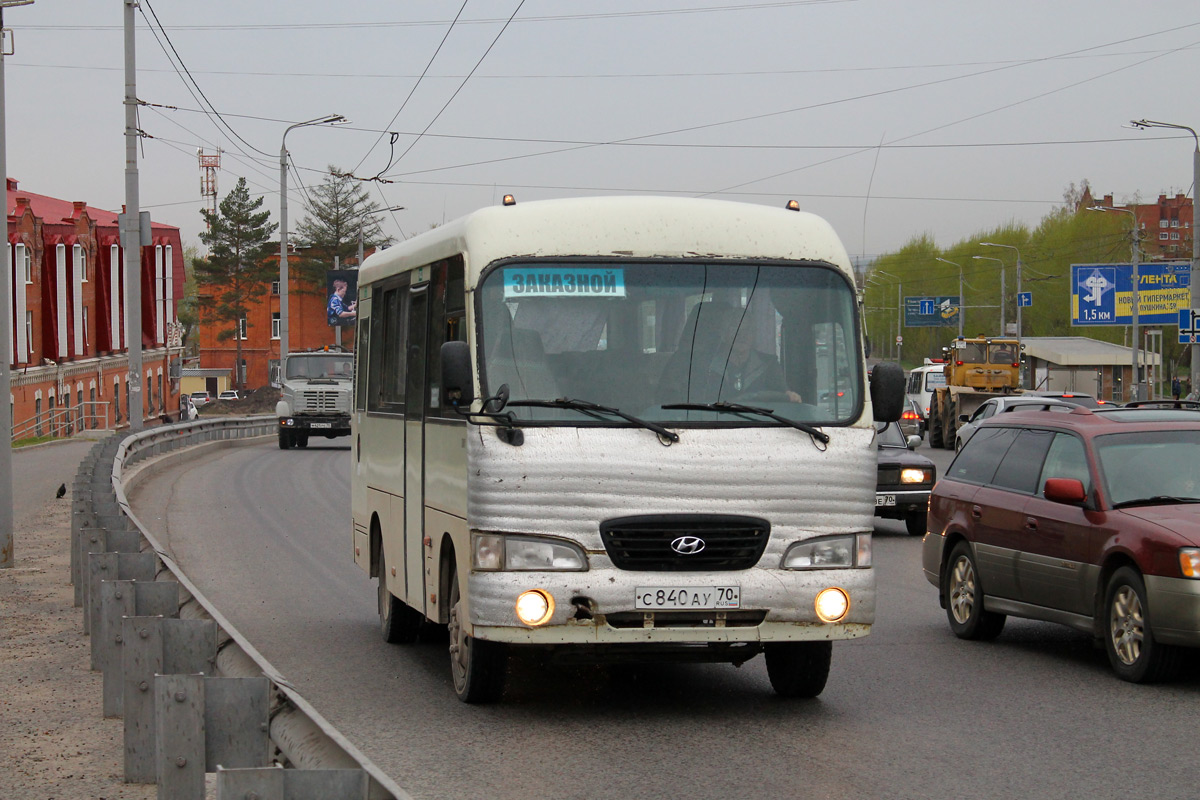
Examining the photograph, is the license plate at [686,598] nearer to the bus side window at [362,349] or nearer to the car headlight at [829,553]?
the car headlight at [829,553]

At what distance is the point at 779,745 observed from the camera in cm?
724

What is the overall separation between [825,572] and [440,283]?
2666mm

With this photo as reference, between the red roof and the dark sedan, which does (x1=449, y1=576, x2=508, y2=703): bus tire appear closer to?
the dark sedan

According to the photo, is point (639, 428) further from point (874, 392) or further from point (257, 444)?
point (257, 444)

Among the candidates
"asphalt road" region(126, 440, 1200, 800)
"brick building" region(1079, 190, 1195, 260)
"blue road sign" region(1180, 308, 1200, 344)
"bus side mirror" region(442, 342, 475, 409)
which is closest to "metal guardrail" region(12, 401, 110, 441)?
"blue road sign" region(1180, 308, 1200, 344)

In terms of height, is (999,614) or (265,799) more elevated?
(265,799)

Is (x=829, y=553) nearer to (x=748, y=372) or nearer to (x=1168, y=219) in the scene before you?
(x=748, y=372)

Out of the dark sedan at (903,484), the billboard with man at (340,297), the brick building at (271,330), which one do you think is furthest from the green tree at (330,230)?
the dark sedan at (903,484)

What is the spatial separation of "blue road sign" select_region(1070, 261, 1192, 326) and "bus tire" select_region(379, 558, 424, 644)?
56.5 metres

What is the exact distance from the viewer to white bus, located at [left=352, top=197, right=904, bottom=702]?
24.5 feet

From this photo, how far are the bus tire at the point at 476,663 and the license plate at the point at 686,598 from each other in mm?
849

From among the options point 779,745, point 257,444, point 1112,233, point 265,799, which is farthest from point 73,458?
point 1112,233

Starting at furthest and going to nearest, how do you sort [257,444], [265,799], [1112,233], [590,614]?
[1112,233] < [257,444] < [590,614] < [265,799]

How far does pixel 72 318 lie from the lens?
72.2 meters
